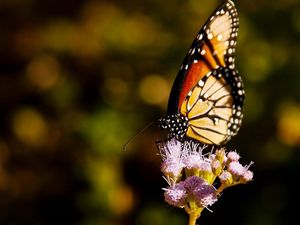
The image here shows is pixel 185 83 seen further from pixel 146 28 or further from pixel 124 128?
pixel 146 28

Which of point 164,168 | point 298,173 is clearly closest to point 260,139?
point 298,173

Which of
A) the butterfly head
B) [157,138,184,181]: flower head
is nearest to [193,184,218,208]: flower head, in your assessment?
[157,138,184,181]: flower head

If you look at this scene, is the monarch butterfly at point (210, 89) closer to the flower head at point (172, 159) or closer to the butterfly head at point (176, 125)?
the butterfly head at point (176, 125)

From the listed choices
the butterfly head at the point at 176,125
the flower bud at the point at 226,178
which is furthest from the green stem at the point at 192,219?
the butterfly head at the point at 176,125

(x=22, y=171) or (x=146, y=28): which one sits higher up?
(x=146, y=28)

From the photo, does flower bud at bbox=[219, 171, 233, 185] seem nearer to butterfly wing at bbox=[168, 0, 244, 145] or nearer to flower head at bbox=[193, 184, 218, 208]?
flower head at bbox=[193, 184, 218, 208]

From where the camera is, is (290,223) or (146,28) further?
(146,28)

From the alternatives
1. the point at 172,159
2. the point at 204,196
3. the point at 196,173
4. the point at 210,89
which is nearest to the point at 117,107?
the point at 210,89
